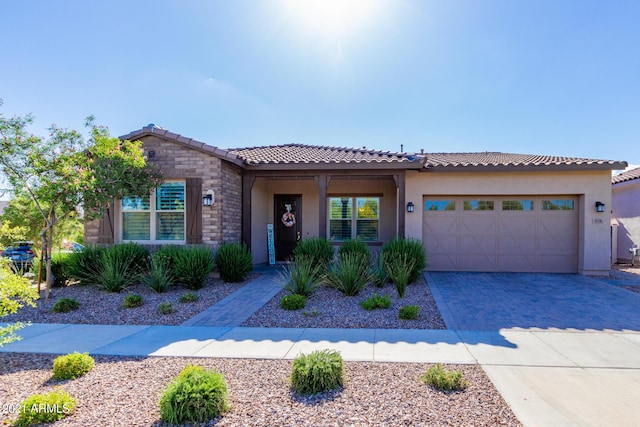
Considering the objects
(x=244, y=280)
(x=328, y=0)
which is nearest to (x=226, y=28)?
(x=328, y=0)

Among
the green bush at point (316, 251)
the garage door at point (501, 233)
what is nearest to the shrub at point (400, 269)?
the green bush at point (316, 251)

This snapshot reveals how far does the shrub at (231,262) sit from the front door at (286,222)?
4.30 m

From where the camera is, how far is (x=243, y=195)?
37.8 feet

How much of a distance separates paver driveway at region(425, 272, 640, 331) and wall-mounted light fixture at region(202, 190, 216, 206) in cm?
654

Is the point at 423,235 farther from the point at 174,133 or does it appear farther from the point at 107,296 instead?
the point at 107,296

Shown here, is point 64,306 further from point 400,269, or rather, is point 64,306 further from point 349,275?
point 400,269

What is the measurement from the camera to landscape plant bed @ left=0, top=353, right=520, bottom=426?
10.1 ft

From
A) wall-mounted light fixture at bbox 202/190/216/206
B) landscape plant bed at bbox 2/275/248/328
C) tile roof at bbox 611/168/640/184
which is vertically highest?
tile roof at bbox 611/168/640/184

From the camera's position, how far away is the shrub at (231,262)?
948 centimetres

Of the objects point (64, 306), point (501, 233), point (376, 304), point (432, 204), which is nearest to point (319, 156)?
point (432, 204)

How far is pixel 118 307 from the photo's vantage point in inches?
287

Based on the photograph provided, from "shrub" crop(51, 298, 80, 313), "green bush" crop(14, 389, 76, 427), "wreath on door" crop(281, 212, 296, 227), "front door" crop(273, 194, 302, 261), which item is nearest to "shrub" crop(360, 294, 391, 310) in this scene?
"green bush" crop(14, 389, 76, 427)

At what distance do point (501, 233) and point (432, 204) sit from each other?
2.44 m

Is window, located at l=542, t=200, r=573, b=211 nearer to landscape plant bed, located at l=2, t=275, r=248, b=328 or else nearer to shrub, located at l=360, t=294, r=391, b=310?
shrub, located at l=360, t=294, r=391, b=310
